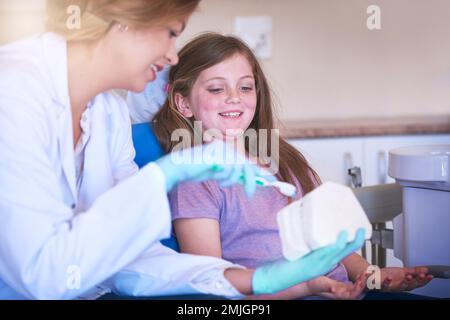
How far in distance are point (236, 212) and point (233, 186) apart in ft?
0.19

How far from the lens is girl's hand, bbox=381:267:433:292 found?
4.43 ft

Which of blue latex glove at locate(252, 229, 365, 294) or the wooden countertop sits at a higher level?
the wooden countertop

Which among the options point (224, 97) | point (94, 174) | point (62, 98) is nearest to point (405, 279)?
point (224, 97)

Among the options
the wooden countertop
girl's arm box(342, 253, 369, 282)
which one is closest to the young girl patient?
girl's arm box(342, 253, 369, 282)

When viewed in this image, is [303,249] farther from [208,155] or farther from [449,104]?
[449,104]

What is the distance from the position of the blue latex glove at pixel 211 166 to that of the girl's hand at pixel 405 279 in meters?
0.35

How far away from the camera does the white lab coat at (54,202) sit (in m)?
1.08

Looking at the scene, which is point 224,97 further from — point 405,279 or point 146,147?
point 405,279

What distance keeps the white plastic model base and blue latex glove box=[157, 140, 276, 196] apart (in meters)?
0.10

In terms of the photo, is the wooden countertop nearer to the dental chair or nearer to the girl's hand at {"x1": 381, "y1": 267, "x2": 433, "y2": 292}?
the dental chair

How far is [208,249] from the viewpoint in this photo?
1.27 meters

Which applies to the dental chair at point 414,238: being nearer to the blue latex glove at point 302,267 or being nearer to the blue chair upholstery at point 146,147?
the blue latex glove at point 302,267

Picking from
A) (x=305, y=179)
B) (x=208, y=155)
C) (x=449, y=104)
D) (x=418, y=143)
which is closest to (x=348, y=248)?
(x=305, y=179)

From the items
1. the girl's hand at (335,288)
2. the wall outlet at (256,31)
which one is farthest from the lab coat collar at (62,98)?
the girl's hand at (335,288)
